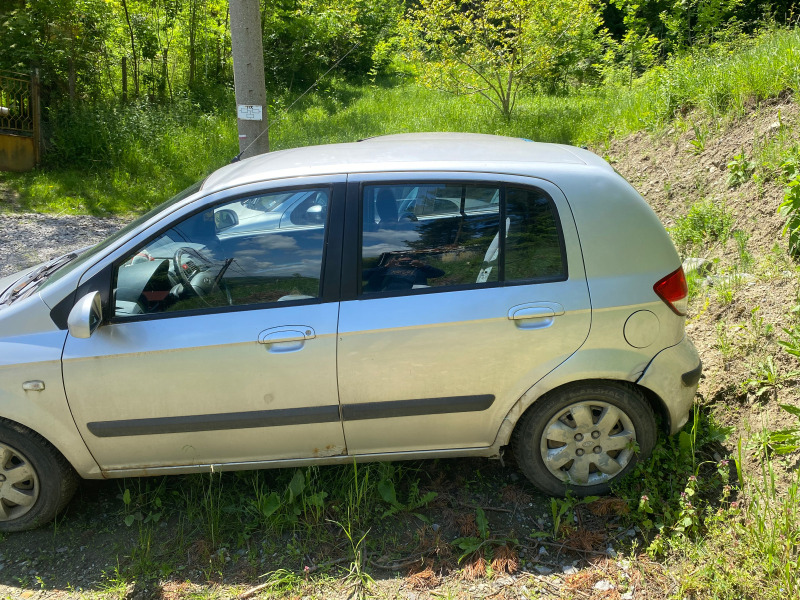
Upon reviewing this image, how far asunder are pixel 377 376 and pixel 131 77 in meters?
12.6

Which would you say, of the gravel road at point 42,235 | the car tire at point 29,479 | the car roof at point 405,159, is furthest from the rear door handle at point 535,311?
the gravel road at point 42,235

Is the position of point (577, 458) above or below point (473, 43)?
below

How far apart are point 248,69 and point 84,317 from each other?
3.67 m

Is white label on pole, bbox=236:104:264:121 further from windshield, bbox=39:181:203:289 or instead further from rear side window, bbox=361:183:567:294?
rear side window, bbox=361:183:567:294

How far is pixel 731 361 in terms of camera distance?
402cm

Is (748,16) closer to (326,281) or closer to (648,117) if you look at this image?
(648,117)

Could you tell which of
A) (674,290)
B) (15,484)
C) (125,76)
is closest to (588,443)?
(674,290)

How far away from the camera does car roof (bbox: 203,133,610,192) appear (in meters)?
3.20

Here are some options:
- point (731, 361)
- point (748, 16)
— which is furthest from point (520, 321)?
point (748, 16)

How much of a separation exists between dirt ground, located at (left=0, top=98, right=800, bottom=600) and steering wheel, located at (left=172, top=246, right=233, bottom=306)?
1.22 m

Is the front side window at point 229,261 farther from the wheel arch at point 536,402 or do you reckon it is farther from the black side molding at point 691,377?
the black side molding at point 691,377

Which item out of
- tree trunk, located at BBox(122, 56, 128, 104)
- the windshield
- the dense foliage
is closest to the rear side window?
the windshield

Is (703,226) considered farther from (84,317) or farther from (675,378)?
(84,317)

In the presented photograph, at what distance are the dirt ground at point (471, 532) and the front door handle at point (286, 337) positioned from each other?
976 millimetres
